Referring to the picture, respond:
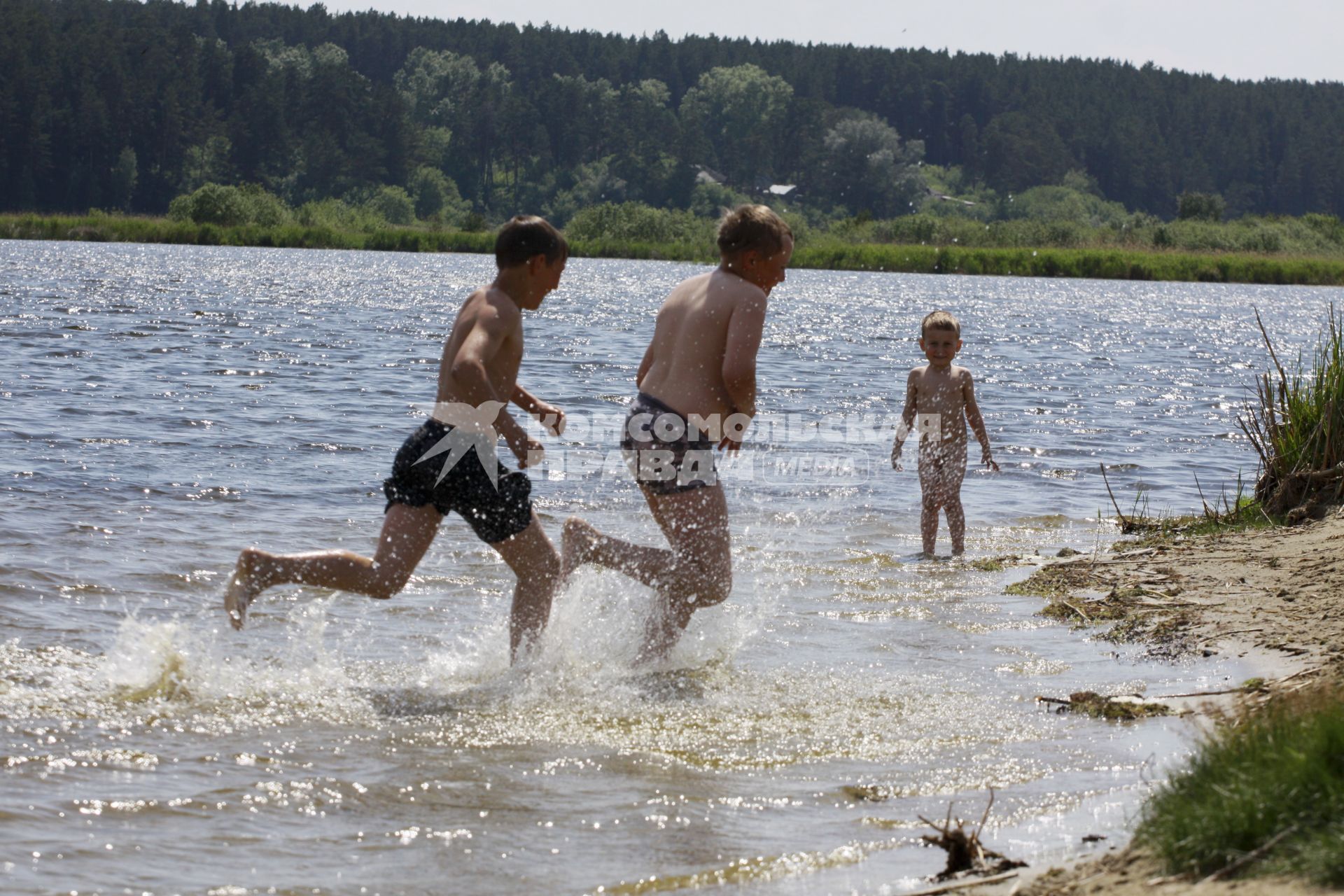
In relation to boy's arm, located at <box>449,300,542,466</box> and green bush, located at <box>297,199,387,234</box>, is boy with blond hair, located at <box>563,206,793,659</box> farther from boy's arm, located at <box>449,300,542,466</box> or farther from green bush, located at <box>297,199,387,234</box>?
green bush, located at <box>297,199,387,234</box>

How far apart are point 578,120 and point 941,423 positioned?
130168 millimetres

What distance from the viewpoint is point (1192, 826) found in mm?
3264

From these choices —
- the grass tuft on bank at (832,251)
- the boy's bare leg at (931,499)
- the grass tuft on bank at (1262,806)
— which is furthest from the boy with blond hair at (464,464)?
the grass tuft on bank at (832,251)

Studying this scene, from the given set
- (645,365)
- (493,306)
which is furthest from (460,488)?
(645,365)

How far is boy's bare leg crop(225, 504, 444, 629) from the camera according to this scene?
5352mm

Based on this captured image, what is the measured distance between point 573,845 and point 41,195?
115365 mm

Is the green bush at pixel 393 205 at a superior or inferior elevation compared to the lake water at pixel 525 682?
superior

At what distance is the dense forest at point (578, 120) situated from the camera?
109 m

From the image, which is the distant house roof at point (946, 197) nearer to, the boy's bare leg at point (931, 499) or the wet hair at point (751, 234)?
the boy's bare leg at point (931, 499)

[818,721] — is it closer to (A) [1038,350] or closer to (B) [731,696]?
(B) [731,696]

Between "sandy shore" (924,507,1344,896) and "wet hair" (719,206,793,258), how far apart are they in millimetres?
2283

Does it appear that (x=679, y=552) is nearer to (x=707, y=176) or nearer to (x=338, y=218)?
(x=338, y=218)

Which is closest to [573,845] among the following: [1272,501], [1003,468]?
[1272,501]

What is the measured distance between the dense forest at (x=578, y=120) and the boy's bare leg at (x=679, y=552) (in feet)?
289
